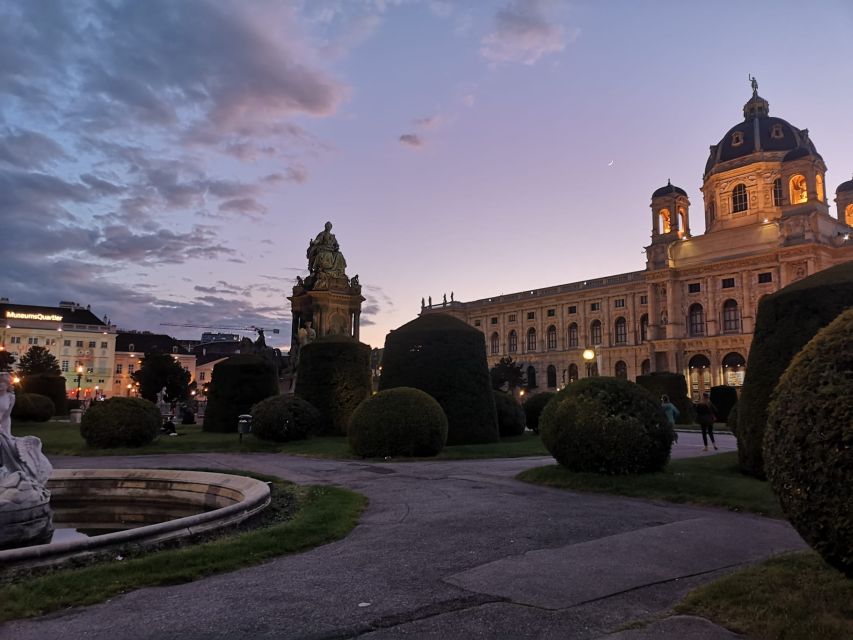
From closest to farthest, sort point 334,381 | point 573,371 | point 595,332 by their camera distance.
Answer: point 334,381
point 595,332
point 573,371

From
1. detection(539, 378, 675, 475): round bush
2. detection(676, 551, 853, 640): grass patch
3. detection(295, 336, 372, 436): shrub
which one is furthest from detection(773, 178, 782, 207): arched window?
detection(676, 551, 853, 640): grass patch

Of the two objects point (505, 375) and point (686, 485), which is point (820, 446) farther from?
point (505, 375)

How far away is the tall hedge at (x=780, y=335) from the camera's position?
34.0ft

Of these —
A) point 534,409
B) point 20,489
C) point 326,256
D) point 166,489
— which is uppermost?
point 326,256

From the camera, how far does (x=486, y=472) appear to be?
44.4ft

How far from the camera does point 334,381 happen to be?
24047mm

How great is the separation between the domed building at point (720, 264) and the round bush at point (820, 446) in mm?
61799

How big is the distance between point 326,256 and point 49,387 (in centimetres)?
2103

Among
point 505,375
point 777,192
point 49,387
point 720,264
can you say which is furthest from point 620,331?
point 49,387

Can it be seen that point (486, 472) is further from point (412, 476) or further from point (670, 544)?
point (670, 544)

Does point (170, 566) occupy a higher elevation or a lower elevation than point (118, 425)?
lower

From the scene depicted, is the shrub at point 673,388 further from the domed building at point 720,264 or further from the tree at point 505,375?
the tree at point 505,375

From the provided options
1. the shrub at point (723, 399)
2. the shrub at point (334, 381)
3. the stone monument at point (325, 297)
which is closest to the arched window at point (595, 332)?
the shrub at point (723, 399)

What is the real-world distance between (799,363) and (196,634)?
481 centimetres
